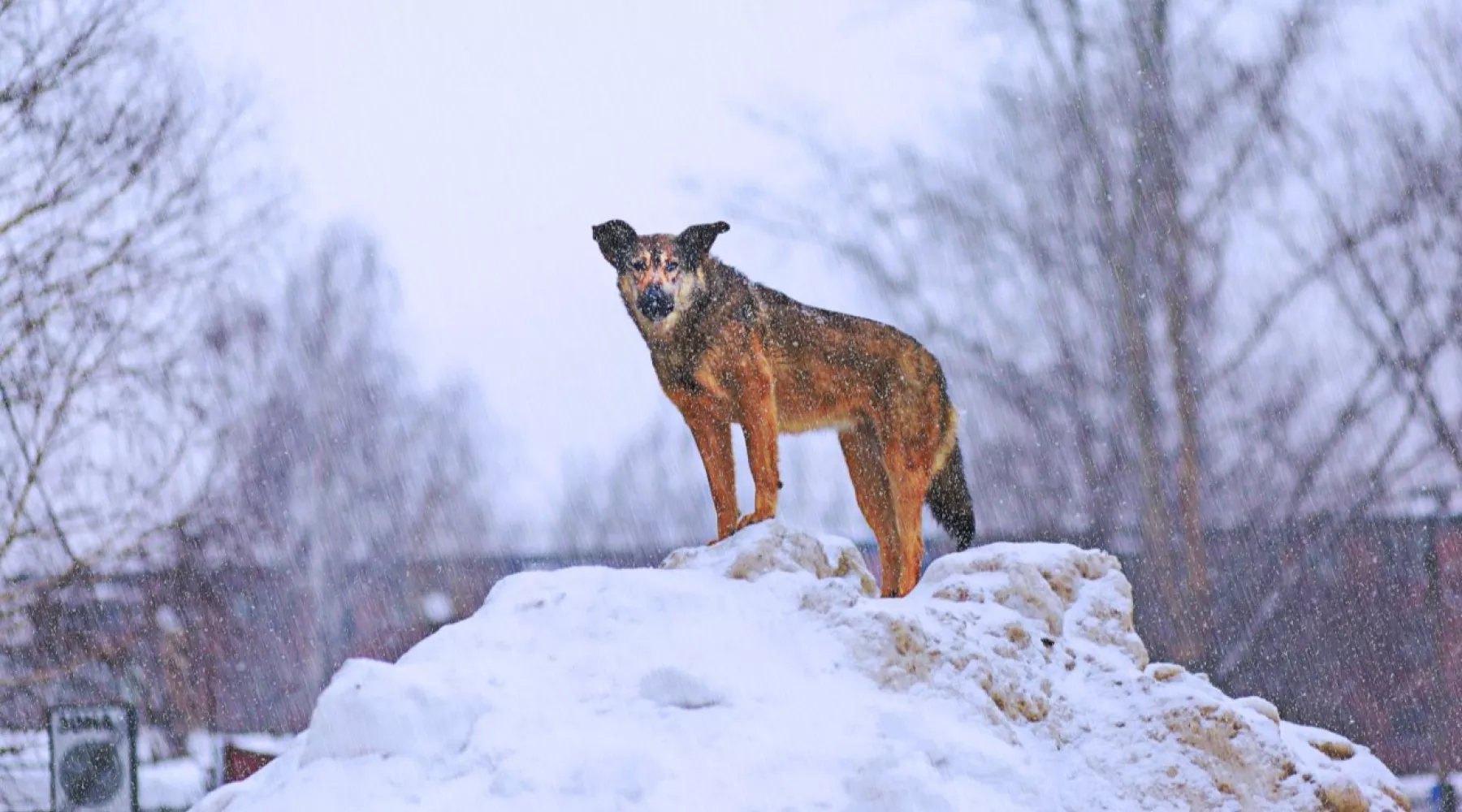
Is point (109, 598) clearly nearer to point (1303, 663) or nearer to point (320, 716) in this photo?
point (320, 716)

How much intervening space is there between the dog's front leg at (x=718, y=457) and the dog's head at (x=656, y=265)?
46cm

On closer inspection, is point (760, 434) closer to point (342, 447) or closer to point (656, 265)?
point (656, 265)

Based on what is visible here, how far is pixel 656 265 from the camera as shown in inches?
221

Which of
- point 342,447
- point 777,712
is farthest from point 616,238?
point 342,447

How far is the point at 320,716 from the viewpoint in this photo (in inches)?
161

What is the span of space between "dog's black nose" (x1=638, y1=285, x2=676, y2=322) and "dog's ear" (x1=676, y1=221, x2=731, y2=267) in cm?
21

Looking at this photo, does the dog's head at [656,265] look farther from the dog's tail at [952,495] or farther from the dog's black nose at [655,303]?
the dog's tail at [952,495]

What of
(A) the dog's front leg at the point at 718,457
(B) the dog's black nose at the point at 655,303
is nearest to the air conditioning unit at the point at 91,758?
(A) the dog's front leg at the point at 718,457

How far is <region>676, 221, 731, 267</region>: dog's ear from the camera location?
5746mm

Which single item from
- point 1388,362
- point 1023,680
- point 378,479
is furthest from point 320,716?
point 378,479

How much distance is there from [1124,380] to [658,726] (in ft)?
35.3

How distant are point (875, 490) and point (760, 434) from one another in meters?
0.97

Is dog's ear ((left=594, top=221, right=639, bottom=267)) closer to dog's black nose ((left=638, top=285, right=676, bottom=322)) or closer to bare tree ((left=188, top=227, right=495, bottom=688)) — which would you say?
dog's black nose ((left=638, top=285, right=676, bottom=322))

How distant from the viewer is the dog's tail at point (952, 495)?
675cm
